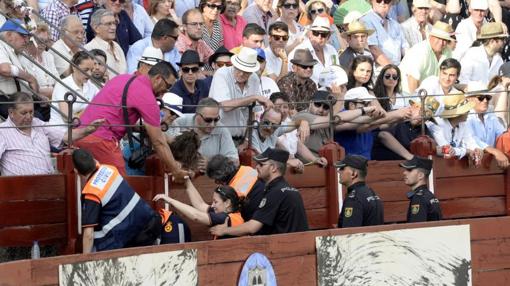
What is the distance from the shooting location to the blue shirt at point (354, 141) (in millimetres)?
14414

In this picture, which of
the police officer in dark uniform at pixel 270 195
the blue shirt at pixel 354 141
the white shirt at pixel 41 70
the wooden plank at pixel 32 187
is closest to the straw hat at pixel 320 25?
the blue shirt at pixel 354 141

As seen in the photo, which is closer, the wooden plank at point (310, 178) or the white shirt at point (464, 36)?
the wooden plank at point (310, 178)

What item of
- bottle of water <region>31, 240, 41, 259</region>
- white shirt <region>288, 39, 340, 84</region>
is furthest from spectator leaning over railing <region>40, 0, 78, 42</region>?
bottle of water <region>31, 240, 41, 259</region>

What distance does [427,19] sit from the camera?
1938 centimetres

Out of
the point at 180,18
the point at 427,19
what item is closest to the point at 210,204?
the point at 180,18

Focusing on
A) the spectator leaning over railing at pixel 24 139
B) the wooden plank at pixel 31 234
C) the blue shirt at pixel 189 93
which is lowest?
the wooden plank at pixel 31 234

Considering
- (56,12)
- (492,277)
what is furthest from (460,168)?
(56,12)

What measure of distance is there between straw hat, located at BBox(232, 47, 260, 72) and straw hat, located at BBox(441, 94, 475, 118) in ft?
8.01

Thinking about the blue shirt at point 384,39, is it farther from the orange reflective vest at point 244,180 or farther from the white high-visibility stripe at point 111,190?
the white high-visibility stripe at point 111,190

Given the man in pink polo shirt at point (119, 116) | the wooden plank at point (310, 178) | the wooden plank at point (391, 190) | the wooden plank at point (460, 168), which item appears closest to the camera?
the man in pink polo shirt at point (119, 116)

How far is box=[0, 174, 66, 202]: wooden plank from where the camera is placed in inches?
456

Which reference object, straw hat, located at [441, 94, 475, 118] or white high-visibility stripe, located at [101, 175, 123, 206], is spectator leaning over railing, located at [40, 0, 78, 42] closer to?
straw hat, located at [441, 94, 475, 118]

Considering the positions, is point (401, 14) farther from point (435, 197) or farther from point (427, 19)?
point (435, 197)

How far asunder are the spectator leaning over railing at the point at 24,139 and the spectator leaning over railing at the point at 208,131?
1024mm
